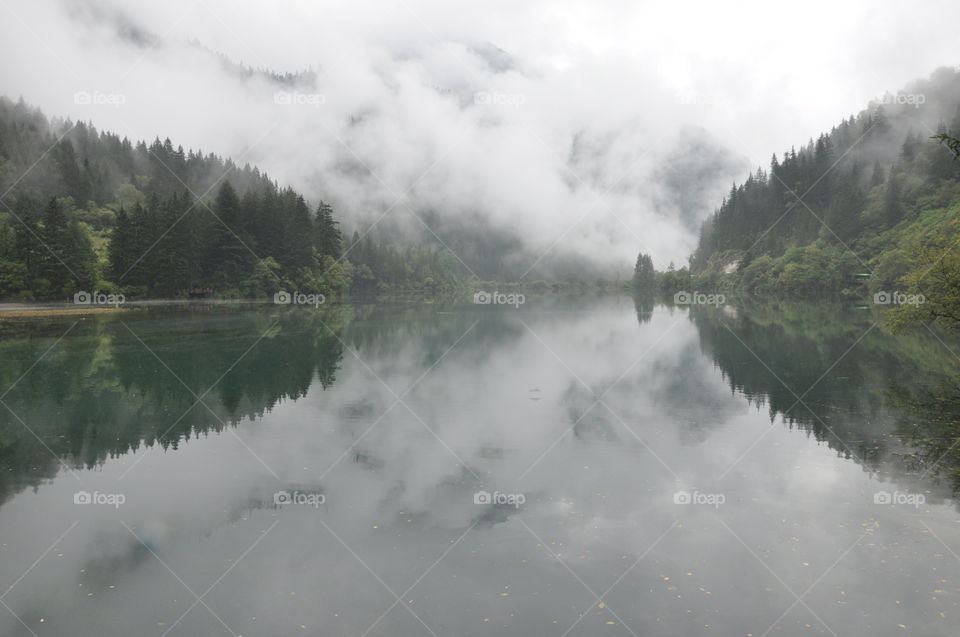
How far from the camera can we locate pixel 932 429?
19531 millimetres

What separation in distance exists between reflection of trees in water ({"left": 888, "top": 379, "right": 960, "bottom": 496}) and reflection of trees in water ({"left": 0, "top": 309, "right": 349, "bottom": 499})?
2032cm

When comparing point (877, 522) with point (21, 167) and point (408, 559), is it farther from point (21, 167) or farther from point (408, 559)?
point (21, 167)

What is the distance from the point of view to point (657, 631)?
349 inches

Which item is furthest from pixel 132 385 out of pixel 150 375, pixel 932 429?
pixel 932 429

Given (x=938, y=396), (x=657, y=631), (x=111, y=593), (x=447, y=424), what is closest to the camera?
(x=657, y=631)

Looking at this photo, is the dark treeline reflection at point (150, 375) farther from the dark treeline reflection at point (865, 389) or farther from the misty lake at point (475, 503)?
the dark treeline reflection at point (865, 389)

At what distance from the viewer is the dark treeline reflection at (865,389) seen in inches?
673

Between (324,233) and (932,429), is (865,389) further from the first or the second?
(324,233)

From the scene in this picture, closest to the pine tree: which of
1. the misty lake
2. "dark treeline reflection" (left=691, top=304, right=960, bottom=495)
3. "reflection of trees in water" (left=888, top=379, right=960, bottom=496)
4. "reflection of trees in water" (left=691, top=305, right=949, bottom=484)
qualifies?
"reflection of trees in water" (left=691, top=305, right=949, bottom=484)

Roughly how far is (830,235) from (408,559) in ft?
501

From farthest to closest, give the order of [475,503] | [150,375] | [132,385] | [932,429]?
[150,375] → [132,385] → [932,429] → [475,503]

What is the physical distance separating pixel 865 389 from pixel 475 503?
68.5ft

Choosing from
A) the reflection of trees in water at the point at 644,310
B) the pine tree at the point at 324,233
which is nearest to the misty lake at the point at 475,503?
the reflection of trees in water at the point at 644,310

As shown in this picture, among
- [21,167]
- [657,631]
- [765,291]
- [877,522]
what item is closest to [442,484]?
[657,631]
